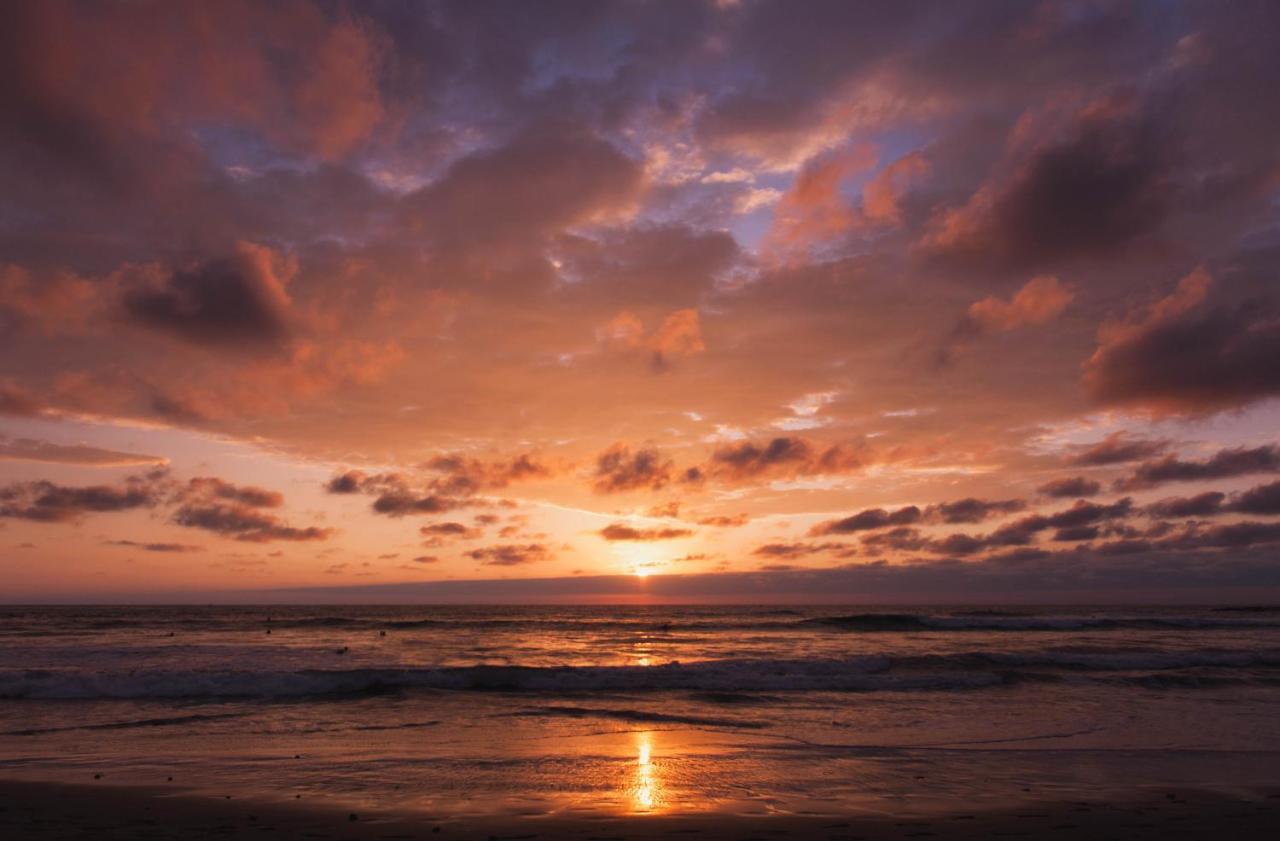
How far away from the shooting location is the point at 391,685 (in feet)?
82.4

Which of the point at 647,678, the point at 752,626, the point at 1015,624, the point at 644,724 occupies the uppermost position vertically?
the point at 644,724

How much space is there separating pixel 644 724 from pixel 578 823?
8765mm

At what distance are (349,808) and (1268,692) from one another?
1056 inches

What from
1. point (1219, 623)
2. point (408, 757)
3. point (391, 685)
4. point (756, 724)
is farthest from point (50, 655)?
point (1219, 623)

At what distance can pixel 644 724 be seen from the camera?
717 inches

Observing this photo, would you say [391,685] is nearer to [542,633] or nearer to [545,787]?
[545,787]

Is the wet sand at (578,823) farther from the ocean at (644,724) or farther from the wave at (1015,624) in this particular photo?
the wave at (1015,624)

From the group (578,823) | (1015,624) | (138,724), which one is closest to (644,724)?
(578,823)

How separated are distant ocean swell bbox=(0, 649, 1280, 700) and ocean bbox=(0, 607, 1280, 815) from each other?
11cm

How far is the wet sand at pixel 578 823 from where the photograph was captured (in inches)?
367

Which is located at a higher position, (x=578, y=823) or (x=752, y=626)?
(x=578, y=823)

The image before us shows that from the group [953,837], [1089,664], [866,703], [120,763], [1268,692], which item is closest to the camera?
[953,837]

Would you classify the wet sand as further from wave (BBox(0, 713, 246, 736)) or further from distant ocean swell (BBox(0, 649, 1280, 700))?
distant ocean swell (BBox(0, 649, 1280, 700))

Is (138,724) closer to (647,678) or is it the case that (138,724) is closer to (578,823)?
(578,823)
